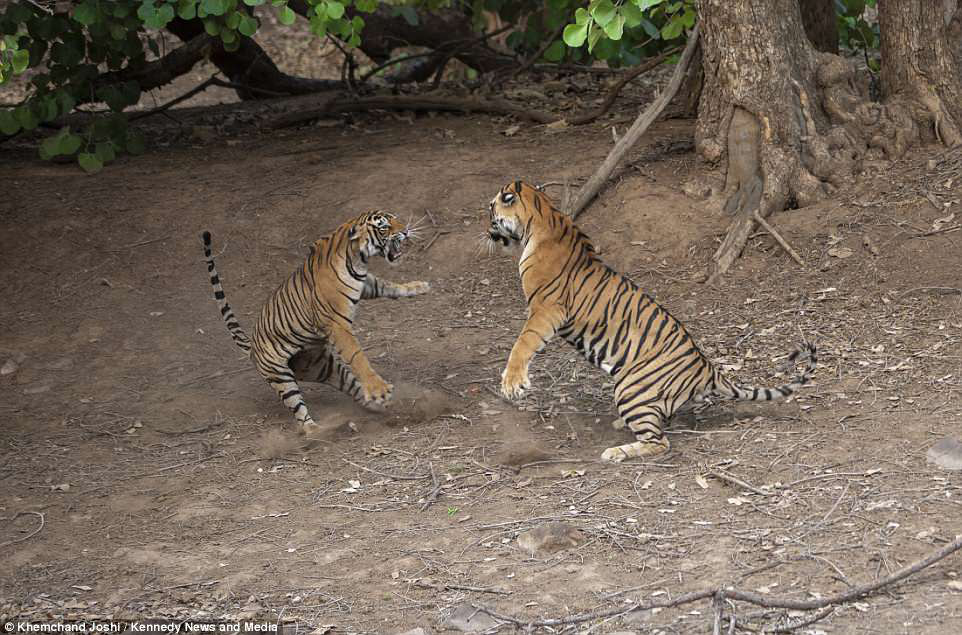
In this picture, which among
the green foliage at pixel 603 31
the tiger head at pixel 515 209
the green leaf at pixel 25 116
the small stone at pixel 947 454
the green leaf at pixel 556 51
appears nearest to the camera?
the small stone at pixel 947 454

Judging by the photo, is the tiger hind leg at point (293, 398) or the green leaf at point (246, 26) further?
the green leaf at point (246, 26)

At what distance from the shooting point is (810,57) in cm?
816

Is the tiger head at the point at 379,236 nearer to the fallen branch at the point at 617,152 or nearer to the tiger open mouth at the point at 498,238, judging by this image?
the tiger open mouth at the point at 498,238

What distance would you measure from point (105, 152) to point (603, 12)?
596cm

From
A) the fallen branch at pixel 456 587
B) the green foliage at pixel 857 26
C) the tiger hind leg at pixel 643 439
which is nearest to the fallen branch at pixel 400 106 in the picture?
the green foliage at pixel 857 26

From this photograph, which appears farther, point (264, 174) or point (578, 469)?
point (264, 174)

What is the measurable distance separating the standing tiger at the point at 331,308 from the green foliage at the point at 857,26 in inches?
214

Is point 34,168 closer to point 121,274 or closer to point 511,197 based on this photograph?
point 121,274

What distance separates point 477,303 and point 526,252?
2130mm

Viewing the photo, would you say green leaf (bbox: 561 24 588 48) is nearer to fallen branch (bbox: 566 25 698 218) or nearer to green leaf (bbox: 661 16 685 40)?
fallen branch (bbox: 566 25 698 218)

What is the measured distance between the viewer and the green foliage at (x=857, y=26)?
9820mm

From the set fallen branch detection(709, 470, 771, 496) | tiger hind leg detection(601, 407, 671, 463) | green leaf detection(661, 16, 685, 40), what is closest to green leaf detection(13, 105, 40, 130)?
green leaf detection(661, 16, 685, 40)

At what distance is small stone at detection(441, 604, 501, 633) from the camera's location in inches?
163

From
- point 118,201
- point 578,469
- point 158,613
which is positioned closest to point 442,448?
point 578,469
